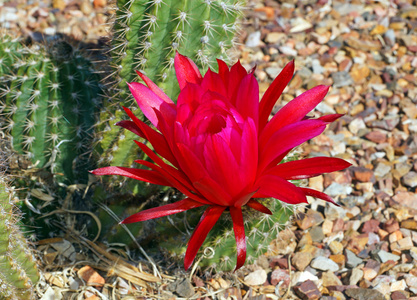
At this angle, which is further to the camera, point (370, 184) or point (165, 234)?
point (370, 184)

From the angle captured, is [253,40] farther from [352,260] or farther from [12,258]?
[12,258]

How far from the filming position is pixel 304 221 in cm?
244

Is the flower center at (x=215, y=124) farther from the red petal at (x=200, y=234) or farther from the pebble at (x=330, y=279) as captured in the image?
the pebble at (x=330, y=279)

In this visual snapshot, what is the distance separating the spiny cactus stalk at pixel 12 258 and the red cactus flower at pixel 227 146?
44 centimetres

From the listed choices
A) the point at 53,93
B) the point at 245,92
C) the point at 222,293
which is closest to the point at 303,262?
the point at 222,293

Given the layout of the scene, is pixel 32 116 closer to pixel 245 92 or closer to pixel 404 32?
pixel 245 92

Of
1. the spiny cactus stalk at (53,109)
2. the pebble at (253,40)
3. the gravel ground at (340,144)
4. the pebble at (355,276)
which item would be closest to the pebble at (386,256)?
the gravel ground at (340,144)

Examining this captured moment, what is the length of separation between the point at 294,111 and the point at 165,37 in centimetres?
61

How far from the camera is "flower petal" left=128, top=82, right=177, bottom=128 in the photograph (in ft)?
5.18

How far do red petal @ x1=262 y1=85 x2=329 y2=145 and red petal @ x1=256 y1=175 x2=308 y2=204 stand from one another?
6.0 inches

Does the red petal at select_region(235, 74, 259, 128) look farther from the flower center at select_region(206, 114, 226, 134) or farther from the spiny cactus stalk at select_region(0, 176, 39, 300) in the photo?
the spiny cactus stalk at select_region(0, 176, 39, 300)

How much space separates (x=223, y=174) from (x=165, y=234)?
2.42 feet

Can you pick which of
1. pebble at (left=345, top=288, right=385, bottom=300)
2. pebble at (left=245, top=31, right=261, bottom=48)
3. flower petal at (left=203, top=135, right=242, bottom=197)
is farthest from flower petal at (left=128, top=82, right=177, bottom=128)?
pebble at (left=245, top=31, right=261, bottom=48)

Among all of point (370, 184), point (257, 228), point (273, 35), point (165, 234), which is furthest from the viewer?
point (273, 35)
